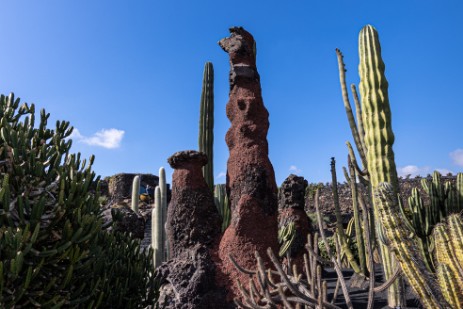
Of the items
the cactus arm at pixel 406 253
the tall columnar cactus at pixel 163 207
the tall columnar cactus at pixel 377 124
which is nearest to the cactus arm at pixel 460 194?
the tall columnar cactus at pixel 377 124

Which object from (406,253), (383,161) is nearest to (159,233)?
(383,161)

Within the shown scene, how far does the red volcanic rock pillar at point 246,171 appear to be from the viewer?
550 cm

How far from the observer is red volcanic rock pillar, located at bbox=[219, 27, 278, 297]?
5496mm

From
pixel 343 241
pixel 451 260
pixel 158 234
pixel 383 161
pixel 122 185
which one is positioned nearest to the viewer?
pixel 451 260

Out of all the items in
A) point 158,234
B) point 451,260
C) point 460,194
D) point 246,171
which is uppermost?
point 246,171

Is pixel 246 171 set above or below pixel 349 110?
below

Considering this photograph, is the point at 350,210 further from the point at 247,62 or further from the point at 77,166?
the point at 77,166

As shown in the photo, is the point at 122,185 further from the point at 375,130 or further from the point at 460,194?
the point at 460,194

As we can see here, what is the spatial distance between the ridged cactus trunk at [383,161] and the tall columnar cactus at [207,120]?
4.37 metres

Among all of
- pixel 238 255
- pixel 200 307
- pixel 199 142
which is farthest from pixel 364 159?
pixel 199 142

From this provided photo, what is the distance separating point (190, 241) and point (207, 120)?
5.25m

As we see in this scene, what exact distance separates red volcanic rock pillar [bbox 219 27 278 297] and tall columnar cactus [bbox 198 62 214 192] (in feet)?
12.3

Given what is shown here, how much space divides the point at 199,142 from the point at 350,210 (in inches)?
386

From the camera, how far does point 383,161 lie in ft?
19.5
